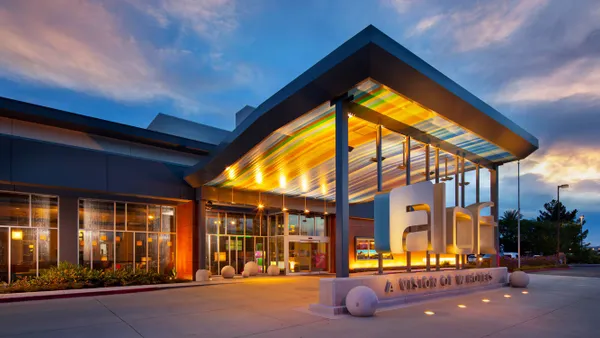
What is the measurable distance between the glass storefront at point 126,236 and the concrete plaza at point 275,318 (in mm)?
6454

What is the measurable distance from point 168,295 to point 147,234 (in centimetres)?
789

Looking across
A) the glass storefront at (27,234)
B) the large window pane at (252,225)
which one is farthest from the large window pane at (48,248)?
the large window pane at (252,225)

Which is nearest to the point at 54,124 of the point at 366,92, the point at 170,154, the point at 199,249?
the point at 170,154

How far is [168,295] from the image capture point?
1480 cm

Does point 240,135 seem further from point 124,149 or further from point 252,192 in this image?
point 124,149

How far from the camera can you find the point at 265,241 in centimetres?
2675

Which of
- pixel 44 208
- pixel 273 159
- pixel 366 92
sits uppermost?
pixel 366 92

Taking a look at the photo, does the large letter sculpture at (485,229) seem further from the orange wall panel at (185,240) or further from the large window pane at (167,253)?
the large window pane at (167,253)

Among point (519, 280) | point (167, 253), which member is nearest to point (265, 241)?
point (167, 253)

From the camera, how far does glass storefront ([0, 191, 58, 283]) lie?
56.2ft

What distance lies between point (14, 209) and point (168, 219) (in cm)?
749

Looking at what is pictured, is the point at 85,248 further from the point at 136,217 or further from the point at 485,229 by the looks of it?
the point at 485,229

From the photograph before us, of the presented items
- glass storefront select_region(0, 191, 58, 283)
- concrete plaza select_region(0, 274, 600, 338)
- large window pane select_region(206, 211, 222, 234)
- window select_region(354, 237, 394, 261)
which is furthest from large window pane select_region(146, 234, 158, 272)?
window select_region(354, 237, 394, 261)

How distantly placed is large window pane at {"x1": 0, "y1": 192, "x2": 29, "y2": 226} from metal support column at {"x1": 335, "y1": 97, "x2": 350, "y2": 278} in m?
15.0
